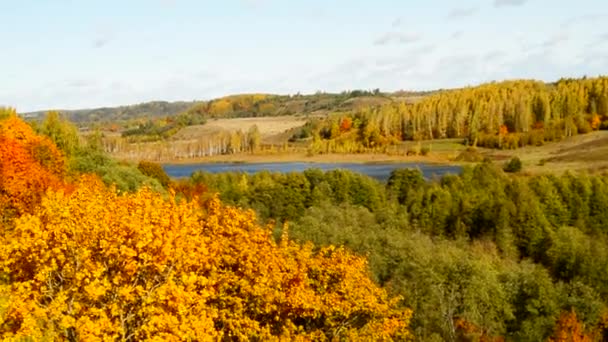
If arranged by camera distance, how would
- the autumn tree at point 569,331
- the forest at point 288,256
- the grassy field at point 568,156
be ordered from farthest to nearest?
the grassy field at point 568,156 → the autumn tree at point 569,331 → the forest at point 288,256

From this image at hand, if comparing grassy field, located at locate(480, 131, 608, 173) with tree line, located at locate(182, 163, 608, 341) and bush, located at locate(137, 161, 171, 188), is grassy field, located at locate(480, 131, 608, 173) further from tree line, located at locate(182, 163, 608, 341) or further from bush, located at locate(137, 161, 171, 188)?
bush, located at locate(137, 161, 171, 188)

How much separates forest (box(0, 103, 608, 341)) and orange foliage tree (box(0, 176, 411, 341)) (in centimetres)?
8

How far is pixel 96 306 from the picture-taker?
22.3 metres

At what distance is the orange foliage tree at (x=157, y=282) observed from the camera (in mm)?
20734

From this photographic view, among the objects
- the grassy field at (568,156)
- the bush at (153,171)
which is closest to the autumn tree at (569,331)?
the bush at (153,171)

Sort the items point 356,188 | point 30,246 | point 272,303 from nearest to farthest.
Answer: point 30,246
point 272,303
point 356,188

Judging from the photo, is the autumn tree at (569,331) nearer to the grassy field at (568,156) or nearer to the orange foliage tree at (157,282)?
the orange foliage tree at (157,282)

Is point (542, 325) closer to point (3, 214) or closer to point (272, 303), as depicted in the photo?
point (272, 303)

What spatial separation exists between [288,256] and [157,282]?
7901 mm

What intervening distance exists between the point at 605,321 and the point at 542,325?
4.87 m

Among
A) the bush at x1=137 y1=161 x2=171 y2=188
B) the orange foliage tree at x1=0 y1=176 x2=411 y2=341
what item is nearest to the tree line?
the orange foliage tree at x1=0 y1=176 x2=411 y2=341

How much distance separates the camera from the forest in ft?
70.9

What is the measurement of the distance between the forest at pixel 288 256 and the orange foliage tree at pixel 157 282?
0.27ft

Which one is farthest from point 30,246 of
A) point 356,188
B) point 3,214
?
point 356,188
